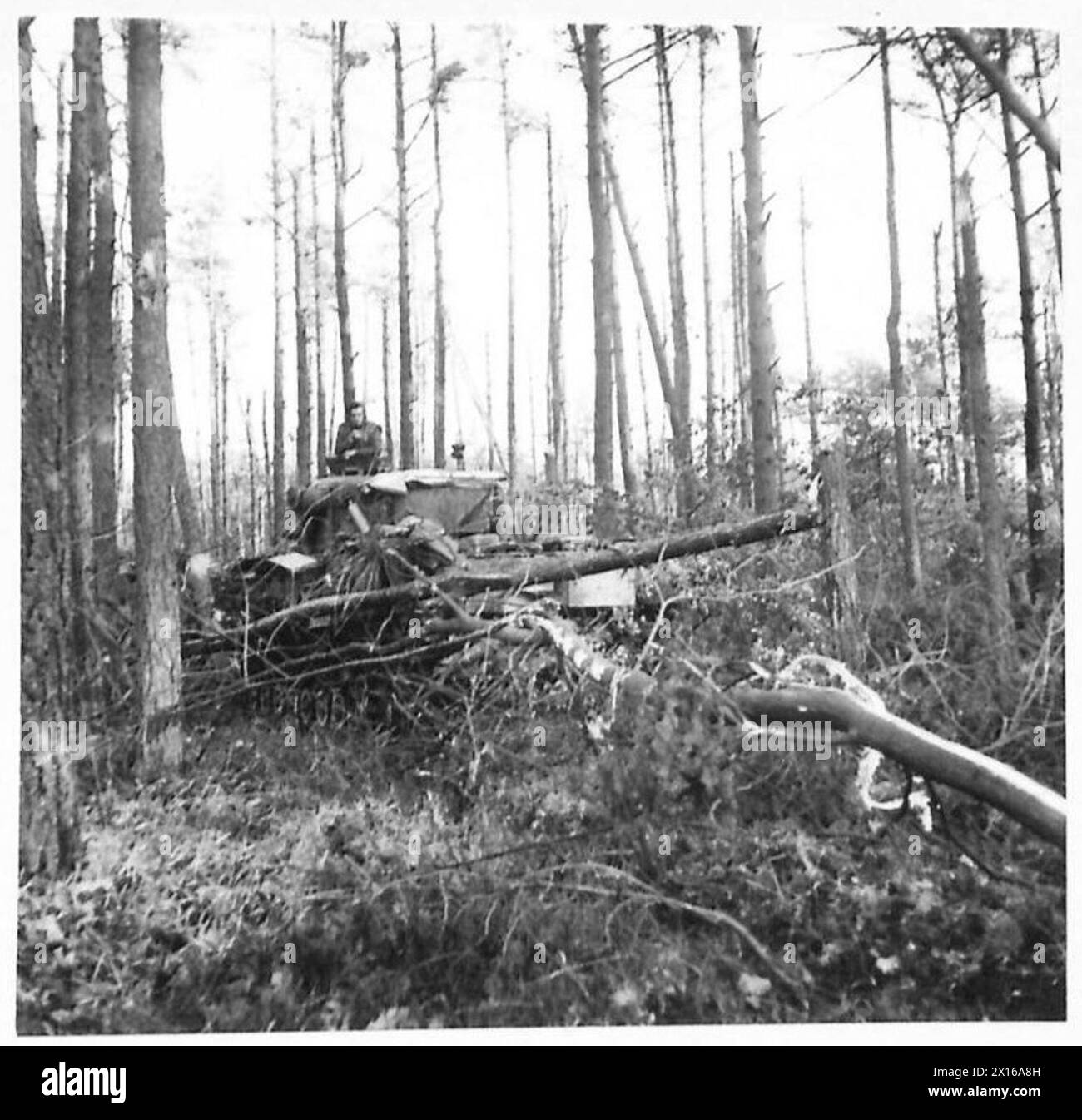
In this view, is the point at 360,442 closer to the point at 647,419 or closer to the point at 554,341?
the point at 554,341

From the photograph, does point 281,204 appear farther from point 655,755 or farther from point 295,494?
point 655,755

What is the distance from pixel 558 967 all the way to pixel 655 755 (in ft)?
2.44

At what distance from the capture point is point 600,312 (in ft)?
12.7

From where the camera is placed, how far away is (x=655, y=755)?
11.1 ft

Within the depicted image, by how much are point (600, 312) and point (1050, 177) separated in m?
1.71

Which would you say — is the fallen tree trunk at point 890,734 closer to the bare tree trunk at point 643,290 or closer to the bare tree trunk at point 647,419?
the bare tree trunk at point 647,419

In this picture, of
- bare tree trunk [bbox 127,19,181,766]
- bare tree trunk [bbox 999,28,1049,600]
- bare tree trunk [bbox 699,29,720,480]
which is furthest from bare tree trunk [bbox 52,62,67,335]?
bare tree trunk [bbox 999,28,1049,600]

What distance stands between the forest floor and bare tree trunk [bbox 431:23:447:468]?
0.82 metres

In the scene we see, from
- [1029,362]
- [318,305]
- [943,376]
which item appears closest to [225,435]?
[318,305]

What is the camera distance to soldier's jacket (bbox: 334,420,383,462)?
360cm

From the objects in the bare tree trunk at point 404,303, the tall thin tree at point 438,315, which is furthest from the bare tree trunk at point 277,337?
the tall thin tree at point 438,315

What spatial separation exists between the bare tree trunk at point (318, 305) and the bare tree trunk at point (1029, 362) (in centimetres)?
250

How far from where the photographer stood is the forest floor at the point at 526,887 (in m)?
3.22
